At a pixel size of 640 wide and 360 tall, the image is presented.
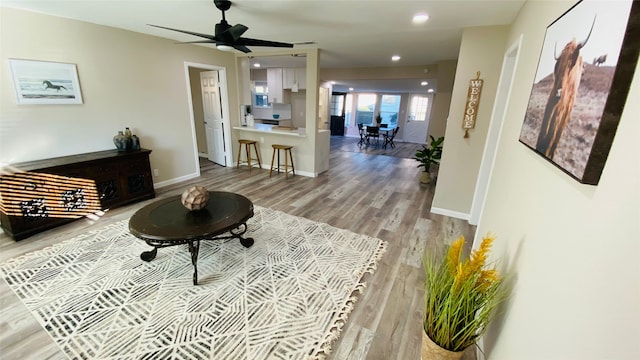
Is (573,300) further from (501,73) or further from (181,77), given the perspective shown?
(181,77)

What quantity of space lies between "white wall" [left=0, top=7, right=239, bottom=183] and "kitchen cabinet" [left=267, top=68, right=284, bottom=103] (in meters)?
2.37

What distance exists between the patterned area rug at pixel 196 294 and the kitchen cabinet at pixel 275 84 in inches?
213

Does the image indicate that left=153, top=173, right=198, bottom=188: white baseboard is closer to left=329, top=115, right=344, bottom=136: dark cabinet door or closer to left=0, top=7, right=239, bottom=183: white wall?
left=0, top=7, right=239, bottom=183: white wall

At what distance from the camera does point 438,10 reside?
8.63ft

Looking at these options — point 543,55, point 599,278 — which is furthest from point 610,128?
point 543,55

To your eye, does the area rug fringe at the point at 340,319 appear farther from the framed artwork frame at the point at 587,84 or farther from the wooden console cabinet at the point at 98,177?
the wooden console cabinet at the point at 98,177

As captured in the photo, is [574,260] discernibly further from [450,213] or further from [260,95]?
[260,95]

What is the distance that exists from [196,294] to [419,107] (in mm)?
11863

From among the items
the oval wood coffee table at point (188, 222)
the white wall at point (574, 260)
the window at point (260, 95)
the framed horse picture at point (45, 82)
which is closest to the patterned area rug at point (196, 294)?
the oval wood coffee table at point (188, 222)

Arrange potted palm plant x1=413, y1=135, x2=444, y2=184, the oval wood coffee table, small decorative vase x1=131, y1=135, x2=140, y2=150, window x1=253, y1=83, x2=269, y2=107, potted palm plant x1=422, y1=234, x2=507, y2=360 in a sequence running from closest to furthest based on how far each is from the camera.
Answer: potted palm plant x1=422, y1=234, x2=507, y2=360 < the oval wood coffee table < small decorative vase x1=131, y1=135, x2=140, y2=150 < potted palm plant x1=413, y1=135, x2=444, y2=184 < window x1=253, y1=83, x2=269, y2=107

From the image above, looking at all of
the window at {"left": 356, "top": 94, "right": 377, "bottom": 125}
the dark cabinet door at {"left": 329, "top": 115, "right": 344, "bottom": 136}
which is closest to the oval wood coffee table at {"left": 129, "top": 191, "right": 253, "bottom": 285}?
the dark cabinet door at {"left": 329, "top": 115, "right": 344, "bottom": 136}

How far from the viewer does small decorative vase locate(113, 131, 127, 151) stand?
3.72 metres

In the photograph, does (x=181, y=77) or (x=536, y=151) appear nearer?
(x=536, y=151)

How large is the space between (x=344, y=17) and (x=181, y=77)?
3.16 meters
